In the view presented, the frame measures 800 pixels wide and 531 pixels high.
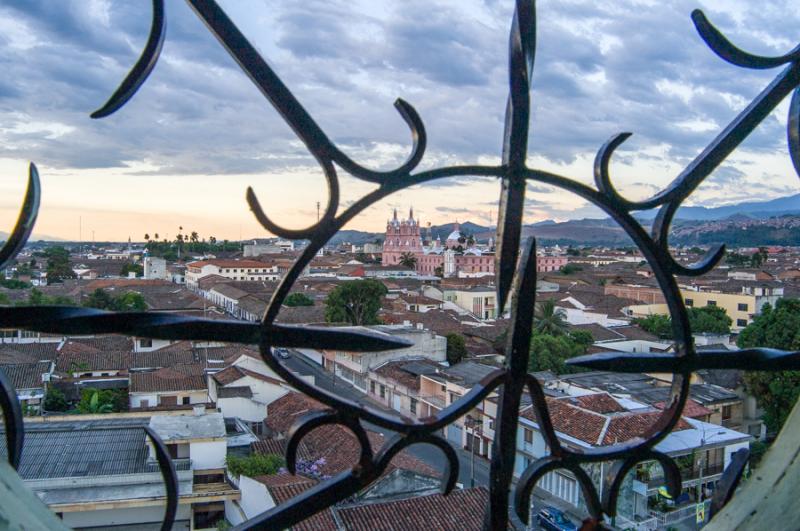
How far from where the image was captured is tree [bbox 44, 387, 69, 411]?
1198 cm

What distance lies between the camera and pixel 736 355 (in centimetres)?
121

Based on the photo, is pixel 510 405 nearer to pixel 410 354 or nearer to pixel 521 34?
pixel 521 34

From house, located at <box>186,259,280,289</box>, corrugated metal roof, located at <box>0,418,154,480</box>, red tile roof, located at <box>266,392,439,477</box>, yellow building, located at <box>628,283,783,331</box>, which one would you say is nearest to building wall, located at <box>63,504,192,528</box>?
corrugated metal roof, located at <box>0,418,154,480</box>

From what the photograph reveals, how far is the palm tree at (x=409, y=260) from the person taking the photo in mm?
50125

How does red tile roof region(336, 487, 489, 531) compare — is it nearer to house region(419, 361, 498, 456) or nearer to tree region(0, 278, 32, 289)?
house region(419, 361, 498, 456)

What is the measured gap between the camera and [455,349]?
53.1ft

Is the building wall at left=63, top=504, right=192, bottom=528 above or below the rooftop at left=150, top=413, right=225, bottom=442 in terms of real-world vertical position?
below

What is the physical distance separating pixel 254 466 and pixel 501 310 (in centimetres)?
707

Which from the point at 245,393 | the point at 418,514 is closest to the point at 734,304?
the point at 245,393

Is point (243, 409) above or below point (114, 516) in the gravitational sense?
above

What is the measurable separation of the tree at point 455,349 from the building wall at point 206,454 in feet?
28.3

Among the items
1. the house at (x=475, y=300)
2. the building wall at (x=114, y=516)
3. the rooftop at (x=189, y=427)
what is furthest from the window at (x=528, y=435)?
the house at (x=475, y=300)

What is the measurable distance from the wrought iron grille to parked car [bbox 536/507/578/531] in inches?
304

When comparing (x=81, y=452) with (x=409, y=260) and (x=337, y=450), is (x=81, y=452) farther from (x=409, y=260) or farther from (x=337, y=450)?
(x=409, y=260)
